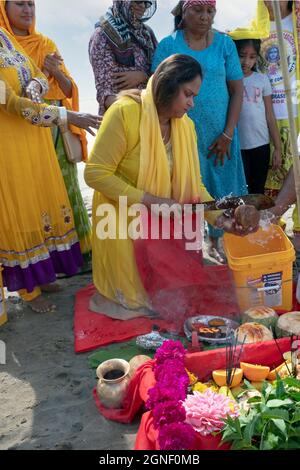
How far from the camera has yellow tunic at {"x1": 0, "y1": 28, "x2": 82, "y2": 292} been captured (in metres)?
3.05

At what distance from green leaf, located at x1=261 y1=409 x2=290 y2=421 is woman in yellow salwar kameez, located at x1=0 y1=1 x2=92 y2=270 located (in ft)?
7.80

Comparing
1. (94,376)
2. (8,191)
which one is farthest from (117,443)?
(8,191)

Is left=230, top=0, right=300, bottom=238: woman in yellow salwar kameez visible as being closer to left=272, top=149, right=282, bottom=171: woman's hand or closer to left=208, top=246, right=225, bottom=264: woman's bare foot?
left=272, top=149, right=282, bottom=171: woman's hand

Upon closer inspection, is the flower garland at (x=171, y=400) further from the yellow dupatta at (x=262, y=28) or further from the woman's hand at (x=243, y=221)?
the yellow dupatta at (x=262, y=28)

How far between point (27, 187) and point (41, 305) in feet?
2.79

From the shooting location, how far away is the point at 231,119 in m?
3.68

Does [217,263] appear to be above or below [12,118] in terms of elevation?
below

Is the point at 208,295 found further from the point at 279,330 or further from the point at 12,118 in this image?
the point at 12,118

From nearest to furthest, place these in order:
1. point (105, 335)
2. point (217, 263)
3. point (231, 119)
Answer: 1. point (105, 335)
2. point (231, 119)
3. point (217, 263)

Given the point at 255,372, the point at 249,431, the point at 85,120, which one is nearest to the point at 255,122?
the point at 85,120

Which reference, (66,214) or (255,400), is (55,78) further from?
(255,400)

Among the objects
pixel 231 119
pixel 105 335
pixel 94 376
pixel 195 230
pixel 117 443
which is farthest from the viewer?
pixel 231 119

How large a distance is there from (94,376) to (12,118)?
1.72m

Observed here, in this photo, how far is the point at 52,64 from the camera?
351 cm
